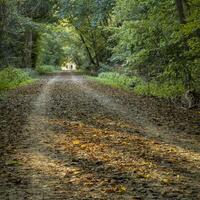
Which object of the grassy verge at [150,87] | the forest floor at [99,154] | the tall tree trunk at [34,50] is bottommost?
the forest floor at [99,154]

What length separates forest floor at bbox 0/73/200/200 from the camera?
6754 millimetres

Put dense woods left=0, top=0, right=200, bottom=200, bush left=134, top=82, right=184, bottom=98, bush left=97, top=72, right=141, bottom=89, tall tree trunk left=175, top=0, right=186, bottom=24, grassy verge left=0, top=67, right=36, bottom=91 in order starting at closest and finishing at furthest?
1. dense woods left=0, top=0, right=200, bottom=200
2. tall tree trunk left=175, top=0, right=186, bottom=24
3. bush left=134, top=82, right=184, bottom=98
4. grassy verge left=0, top=67, right=36, bottom=91
5. bush left=97, top=72, right=141, bottom=89

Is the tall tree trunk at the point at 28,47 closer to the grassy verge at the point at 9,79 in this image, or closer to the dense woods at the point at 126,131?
the grassy verge at the point at 9,79

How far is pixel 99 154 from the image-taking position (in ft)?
29.6

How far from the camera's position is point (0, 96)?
20.2 m

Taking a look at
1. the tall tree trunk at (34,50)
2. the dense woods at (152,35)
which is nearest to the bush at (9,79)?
the dense woods at (152,35)

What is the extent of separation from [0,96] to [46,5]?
1140 inches

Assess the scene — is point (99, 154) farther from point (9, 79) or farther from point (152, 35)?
point (9, 79)

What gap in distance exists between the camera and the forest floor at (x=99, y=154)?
6.75 meters

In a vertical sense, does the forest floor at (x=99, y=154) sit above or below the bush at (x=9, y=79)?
below

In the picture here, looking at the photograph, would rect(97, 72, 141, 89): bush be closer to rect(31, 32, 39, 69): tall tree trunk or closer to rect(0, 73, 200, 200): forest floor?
rect(0, 73, 200, 200): forest floor

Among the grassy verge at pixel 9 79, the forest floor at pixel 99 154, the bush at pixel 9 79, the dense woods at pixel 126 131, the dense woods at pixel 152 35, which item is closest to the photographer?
the forest floor at pixel 99 154

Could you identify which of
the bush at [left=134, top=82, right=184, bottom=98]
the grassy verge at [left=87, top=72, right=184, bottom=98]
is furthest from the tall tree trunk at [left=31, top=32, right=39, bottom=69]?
the bush at [left=134, top=82, right=184, bottom=98]

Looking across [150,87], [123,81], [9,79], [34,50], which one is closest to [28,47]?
[34,50]
